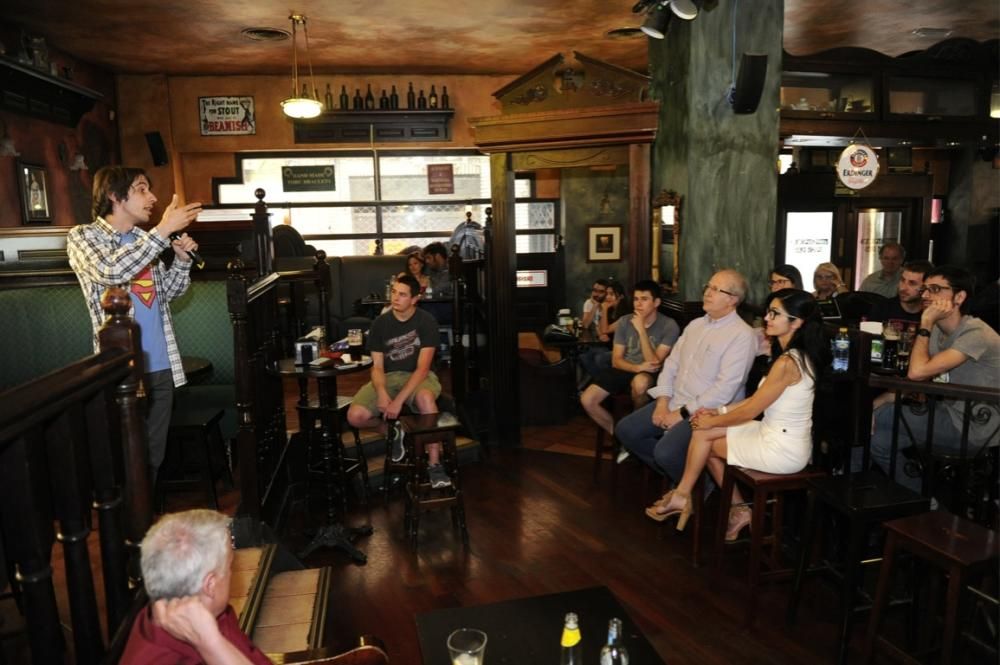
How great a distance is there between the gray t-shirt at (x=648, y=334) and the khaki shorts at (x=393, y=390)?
1.36 metres

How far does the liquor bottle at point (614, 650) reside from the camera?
181 cm

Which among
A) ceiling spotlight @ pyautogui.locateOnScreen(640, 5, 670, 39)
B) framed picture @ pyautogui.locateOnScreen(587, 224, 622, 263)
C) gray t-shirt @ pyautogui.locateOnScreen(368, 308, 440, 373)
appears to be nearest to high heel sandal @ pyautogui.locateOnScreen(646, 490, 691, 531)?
gray t-shirt @ pyautogui.locateOnScreen(368, 308, 440, 373)

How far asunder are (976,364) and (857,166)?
11.0 ft

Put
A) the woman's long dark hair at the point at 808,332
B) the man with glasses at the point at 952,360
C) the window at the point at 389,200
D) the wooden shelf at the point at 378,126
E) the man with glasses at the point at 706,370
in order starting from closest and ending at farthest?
the woman's long dark hair at the point at 808,332, the man with glasses at the point at 952,360, the man with glasses at the point at 706,370, the wooden shelf at the point at 378,126, the window at the point at 389,200

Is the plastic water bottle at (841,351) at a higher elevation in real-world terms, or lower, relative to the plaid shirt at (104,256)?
lower

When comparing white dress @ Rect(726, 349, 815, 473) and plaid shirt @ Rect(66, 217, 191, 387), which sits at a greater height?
plaid shirt @ Rect(66, 217, 191, 387)

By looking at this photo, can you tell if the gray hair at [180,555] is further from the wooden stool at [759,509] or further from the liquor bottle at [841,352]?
the liquor bottle at [841,352]

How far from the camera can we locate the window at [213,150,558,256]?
374 inches

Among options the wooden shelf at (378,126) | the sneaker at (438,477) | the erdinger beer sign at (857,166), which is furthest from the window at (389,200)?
the sneaker at (438,477)

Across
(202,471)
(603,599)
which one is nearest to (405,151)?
(202,471)

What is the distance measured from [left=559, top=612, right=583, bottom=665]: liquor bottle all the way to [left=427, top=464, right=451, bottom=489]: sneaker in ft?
6.47

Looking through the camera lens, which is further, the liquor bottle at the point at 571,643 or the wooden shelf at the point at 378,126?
the wooden shelf at the point at 378,126

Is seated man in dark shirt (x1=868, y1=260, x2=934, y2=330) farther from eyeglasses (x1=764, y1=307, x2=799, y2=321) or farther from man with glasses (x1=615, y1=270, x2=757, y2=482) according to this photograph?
eyeglasses (x1=764, y1=307, x2=799, y2=321)

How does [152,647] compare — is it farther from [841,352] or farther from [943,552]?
[841,352]
